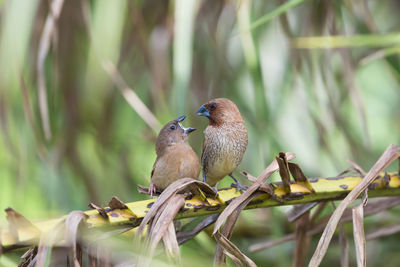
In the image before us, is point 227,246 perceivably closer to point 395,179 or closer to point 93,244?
point 93,244

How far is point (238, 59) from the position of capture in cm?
276

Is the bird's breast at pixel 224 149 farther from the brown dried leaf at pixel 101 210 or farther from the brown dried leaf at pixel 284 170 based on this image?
the brown dried leaf at pixel 101 210

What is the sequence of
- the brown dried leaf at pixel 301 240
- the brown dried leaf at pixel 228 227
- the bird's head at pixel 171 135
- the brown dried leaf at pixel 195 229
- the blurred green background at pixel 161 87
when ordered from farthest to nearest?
the blurred green background at pixel 161 87 < the bird's head at pixel 171 135 < the brown dried leaf at pixel 301 240 < the brown dried leaf at pixel 195 229 < the brown dried leaf at pixel 228 227

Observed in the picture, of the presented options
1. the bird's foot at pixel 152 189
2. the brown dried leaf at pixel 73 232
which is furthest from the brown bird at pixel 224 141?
the brown dried leaf at pixel 73 232

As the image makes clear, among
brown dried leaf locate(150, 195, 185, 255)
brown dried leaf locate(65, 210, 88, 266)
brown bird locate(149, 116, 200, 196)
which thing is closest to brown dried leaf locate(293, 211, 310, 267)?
brown bird locate(149, 116, 200, 196)

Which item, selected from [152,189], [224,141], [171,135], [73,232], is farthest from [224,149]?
[73,232]

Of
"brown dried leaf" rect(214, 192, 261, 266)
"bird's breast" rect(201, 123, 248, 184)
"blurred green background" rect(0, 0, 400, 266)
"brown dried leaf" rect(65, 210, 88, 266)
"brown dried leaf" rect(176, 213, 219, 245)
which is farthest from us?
"blurred green background" rect(0, 0, 400, 266)

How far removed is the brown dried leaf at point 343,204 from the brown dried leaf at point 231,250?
0.11 metres

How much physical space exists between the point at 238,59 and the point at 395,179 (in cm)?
152

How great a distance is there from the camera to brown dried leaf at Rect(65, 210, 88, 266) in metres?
0.82

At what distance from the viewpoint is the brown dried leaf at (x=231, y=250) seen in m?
0.96

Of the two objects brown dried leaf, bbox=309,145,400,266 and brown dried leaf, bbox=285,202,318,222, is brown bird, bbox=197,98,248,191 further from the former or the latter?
brown dried leaf, bbox=309,145,400,266

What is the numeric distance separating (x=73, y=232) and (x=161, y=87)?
135cm

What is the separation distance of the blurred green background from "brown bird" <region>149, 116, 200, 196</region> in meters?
0.07
